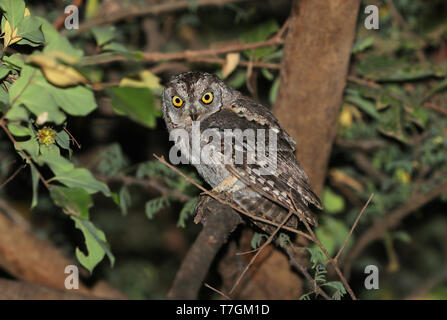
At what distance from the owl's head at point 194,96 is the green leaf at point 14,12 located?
142cm

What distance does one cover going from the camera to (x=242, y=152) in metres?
3.15

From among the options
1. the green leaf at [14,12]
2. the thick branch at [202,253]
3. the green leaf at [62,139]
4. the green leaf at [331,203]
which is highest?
the green leaf at [14,12]

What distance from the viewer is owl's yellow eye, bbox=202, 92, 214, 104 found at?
3.43m

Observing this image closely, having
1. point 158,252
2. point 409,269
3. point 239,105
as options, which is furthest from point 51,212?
point 409,269

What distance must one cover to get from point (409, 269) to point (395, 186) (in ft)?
9.55

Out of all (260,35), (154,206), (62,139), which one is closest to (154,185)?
(154,206)

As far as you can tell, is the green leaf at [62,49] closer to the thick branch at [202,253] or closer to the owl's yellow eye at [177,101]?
the thick branch at [202,253]

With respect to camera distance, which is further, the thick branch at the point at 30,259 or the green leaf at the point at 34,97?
the thick branch at the point at 30,259

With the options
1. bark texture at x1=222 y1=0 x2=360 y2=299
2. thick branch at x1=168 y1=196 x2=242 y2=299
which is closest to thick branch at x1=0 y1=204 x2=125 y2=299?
bark texture at x1=222 y1=0 x2=360 y2=299

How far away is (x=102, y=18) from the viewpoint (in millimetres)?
5160

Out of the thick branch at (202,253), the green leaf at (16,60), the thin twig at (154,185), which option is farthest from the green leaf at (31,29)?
the thin twig at (154,185)

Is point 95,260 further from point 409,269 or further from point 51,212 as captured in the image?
point 409,269

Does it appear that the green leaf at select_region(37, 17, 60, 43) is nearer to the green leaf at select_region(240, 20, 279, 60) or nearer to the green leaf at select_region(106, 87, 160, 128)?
the green leaf at select_region(106, 87, 160, 128)

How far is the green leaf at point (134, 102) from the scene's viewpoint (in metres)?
1.61
